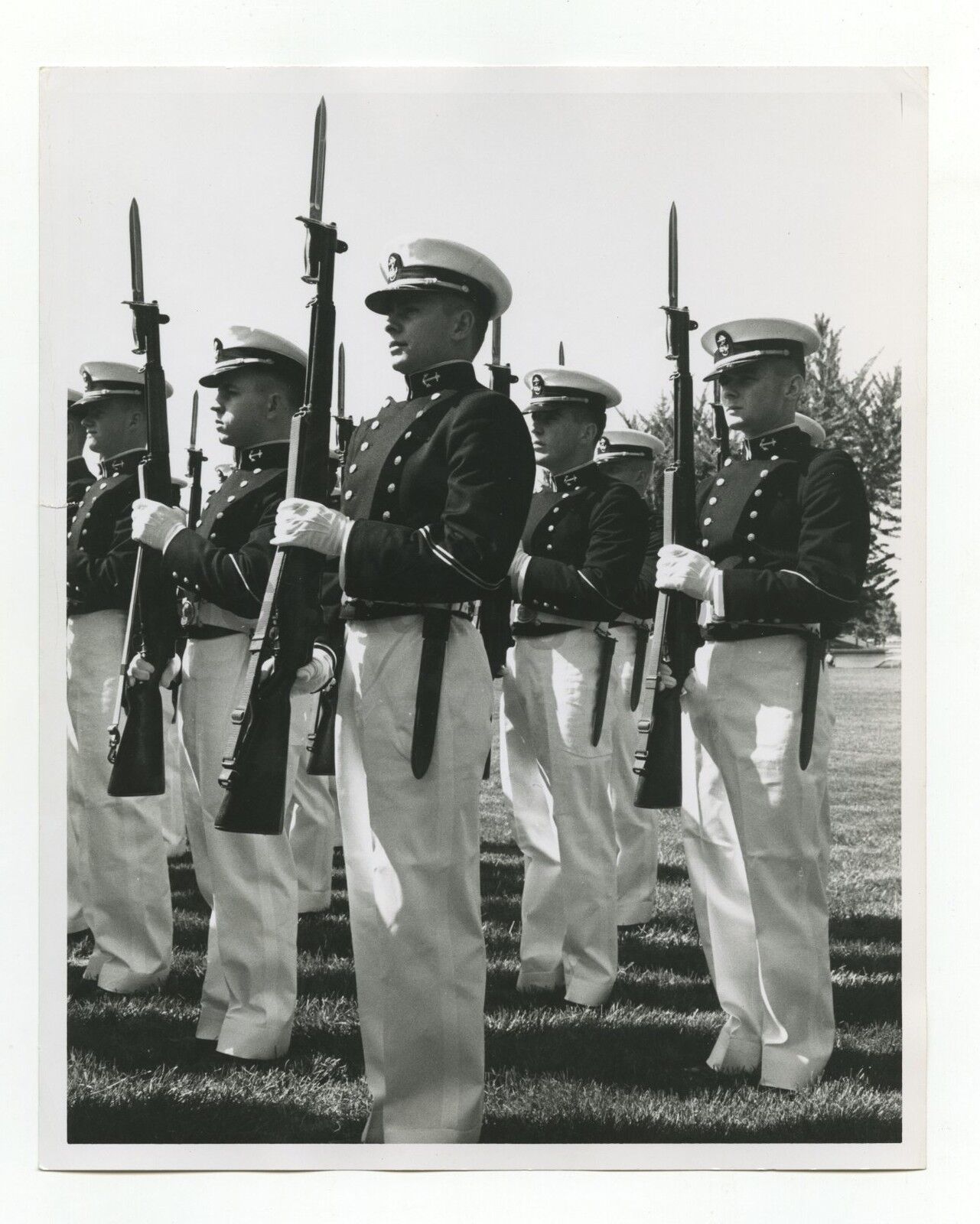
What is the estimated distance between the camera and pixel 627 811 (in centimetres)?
541

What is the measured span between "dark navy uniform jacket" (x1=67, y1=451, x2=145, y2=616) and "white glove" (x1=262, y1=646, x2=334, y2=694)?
3.26 feet

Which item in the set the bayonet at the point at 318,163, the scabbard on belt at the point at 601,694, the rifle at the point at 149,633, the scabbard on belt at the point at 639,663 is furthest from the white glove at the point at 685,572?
the rifle at the point at 149,633

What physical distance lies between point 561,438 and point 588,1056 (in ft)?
7.42

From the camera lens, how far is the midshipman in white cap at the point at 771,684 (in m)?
4.75

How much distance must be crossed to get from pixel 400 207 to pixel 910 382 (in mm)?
1853

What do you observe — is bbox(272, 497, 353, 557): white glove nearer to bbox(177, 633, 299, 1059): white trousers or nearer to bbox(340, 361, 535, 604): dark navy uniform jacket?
bbox(340, 361, 535, 604): dark navy uniform jacket

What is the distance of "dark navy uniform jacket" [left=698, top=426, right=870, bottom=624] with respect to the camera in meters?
4.72

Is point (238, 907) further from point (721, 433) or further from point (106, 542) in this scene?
point (721, 433)

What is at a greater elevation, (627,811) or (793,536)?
(793,536)

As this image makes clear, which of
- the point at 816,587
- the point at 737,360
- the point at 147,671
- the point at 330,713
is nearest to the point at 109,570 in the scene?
the point at 147,671

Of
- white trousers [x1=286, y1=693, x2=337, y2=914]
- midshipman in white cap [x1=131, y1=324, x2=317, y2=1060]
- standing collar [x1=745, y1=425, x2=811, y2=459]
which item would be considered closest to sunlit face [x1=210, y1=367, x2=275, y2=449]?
midshipman in white cap [x1=131, y1=324, x2=317, y2=1060]

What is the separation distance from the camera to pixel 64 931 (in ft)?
16.4

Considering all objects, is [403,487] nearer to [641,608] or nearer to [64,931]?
[641,608]

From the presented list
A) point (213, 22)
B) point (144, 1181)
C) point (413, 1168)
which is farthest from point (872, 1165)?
point (213, 22)
